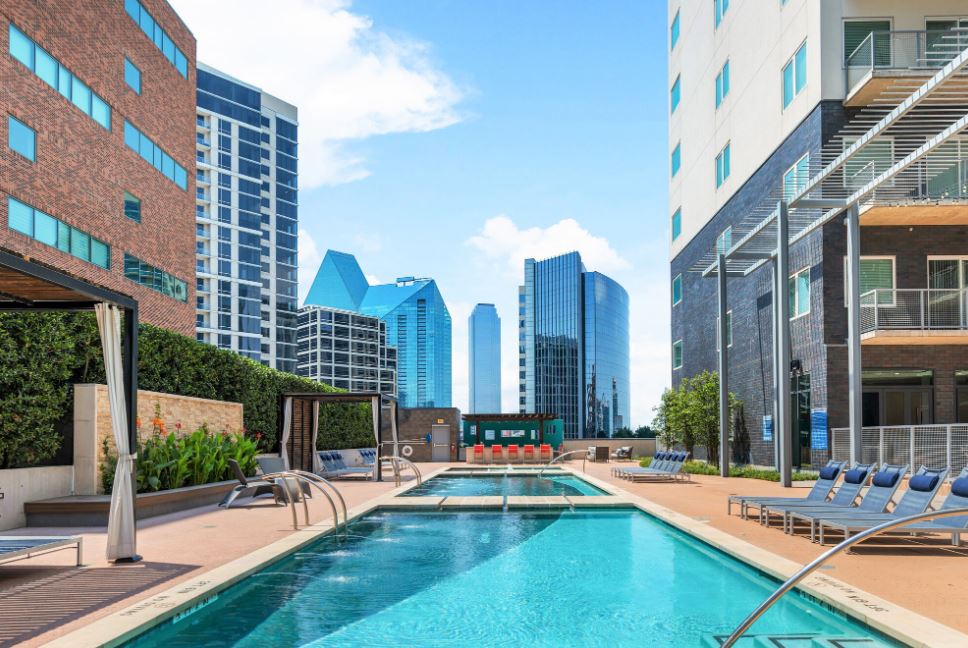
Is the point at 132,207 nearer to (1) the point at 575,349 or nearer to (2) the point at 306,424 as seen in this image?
(2) the point at 306,424

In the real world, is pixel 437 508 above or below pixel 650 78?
below

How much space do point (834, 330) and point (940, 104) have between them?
5831 millimetres

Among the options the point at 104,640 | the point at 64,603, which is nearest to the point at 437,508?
the point at 64,603

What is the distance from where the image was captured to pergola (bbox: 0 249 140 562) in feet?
28.6

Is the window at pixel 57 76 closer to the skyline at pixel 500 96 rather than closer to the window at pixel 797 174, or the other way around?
the skyline at pixel 500 96

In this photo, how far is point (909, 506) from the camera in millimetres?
10164

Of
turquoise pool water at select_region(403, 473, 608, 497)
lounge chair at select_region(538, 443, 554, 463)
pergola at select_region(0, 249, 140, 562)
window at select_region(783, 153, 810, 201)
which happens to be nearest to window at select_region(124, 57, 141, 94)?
turquoise pool water at select_region(403, 473, 608, 497)

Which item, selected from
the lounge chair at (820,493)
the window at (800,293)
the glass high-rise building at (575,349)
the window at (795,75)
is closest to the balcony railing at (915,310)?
the window at (800,293)

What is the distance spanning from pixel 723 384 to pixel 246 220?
9301 centimetres

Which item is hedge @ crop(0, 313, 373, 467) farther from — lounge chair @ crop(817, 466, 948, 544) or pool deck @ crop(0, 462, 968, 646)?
lounge chair @ crop(817, 466, 948, 544)

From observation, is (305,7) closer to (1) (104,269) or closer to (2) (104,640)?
(1) (104,269)

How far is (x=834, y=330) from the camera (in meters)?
21.9

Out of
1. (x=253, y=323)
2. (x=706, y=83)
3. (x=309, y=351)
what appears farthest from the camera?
(x=309, y=351)

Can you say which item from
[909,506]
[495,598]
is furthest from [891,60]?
[495,598]
